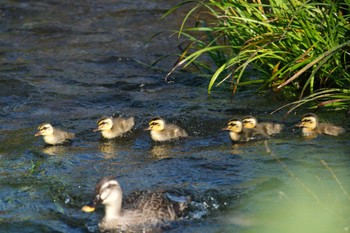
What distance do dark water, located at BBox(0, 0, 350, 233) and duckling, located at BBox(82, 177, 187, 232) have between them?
0.14 m

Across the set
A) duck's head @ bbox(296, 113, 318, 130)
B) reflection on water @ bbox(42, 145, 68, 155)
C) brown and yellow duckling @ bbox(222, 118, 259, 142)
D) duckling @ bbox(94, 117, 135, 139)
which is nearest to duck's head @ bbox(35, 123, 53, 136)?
reflection on water @ bbox(42, 145, 68, 155)

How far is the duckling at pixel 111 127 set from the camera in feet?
34.5

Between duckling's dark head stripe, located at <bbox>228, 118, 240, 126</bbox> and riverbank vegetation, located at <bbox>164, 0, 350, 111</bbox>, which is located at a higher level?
riverbank vegetation, located at <bbox>164, 0, 350, 111</bbox>

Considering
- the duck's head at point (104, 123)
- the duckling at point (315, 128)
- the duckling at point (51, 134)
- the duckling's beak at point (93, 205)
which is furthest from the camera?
the duck's head at point (104, 123)

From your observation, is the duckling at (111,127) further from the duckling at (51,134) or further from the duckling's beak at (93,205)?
the duckling's beak at (93,205)

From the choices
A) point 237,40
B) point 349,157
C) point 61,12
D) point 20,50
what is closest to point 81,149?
point 237,40

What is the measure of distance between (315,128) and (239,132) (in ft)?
2.74

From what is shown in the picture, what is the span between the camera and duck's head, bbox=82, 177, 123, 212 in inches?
289

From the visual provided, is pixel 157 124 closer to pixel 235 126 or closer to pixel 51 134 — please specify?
pixel 235 126

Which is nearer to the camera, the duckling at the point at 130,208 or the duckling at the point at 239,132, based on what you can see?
the duckling at the point at 130,208

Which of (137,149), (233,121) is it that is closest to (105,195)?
(137,149)

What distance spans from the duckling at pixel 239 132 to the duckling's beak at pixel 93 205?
283 cm

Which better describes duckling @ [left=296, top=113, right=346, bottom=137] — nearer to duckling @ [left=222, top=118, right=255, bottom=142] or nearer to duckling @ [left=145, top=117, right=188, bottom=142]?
duckling @ [left=222, top=118, right=255, bottom=142]

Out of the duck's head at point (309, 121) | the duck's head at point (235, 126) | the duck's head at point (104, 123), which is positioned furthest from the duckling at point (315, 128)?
the duck's head at point (104, 123)
